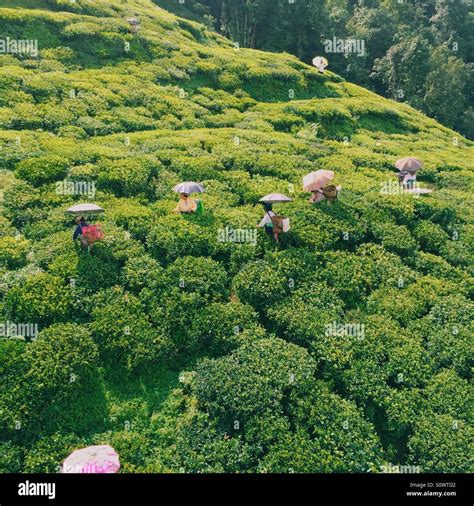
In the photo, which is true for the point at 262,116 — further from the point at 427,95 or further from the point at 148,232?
the point at 427,95

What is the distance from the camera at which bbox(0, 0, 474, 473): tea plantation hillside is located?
36.3ft

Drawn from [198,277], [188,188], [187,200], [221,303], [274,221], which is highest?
[188,188]

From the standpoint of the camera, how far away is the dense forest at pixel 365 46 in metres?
58.6

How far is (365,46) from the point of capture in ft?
224

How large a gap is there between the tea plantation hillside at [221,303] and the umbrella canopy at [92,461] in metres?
0.72

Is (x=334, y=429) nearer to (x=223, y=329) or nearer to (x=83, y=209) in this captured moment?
(x=223, y=329)

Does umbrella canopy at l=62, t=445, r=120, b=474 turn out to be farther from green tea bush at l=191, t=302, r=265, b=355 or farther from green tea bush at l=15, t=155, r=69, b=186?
green tea bush at l=15, t=155, r=69, b=186

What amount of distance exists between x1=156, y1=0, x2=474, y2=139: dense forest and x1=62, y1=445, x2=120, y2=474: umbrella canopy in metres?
59.3

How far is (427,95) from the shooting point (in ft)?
190

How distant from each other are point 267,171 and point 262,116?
9.92 meters

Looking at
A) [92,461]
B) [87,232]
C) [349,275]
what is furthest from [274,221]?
[92,461]

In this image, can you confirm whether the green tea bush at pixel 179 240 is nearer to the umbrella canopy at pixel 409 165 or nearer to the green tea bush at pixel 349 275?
Answer: the green tea bush at pixel 349 275

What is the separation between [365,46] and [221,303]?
6602cm

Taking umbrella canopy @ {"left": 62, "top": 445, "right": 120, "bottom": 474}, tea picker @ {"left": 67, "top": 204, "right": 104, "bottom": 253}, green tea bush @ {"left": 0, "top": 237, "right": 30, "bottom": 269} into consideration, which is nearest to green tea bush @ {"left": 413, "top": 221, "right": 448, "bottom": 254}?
tea picker @ {"left": 67, "top": 204, "right": 104, "bottom": 253}
